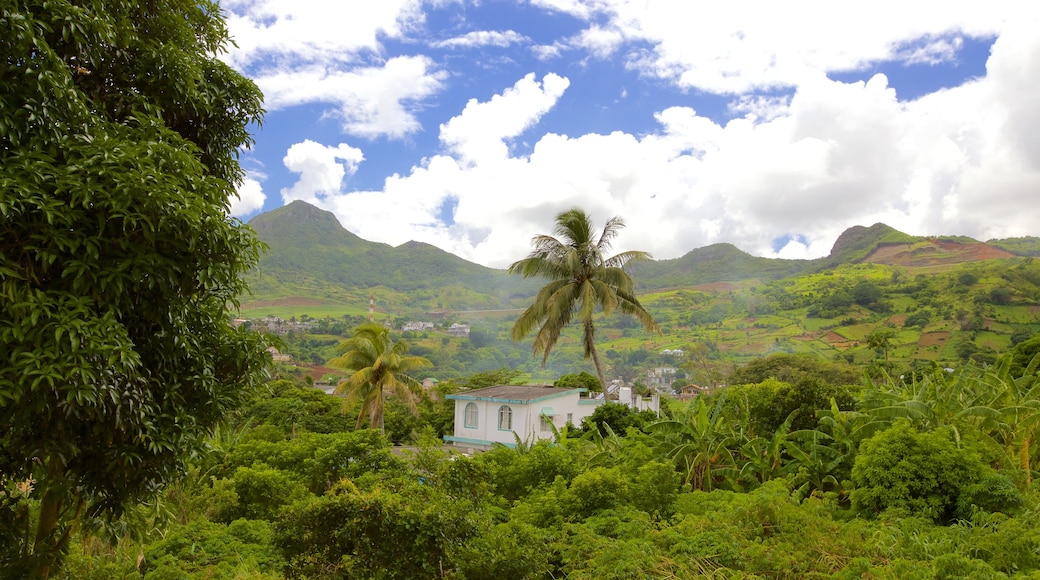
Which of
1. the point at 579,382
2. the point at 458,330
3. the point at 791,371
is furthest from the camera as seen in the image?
the point at 458,330

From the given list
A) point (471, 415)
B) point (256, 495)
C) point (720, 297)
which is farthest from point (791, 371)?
point (720, 297)

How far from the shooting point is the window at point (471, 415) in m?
25.2

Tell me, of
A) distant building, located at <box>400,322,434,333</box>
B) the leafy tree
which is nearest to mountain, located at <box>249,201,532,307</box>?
distant building, located at <box>400,322,434,333</box>

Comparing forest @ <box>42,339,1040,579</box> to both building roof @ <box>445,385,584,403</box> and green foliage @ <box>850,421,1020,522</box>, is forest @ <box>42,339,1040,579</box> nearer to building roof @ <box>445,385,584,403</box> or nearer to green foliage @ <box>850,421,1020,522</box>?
green foliage @ <box>850,421,1020,522</box>

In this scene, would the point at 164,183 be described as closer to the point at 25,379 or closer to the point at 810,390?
the point at 25,379

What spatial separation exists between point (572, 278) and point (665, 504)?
10.8 m

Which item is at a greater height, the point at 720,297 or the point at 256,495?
the point at 720,297

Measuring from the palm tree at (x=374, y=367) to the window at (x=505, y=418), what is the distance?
3279 millimetres

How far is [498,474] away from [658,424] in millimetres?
2720

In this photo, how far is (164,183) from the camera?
3344mm

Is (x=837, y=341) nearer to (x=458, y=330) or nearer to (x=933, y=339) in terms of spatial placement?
(x=933, y=339)

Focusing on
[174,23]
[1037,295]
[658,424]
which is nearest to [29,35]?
[174,23]

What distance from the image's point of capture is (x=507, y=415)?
2419cm

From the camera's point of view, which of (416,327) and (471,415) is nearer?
(471,415)
